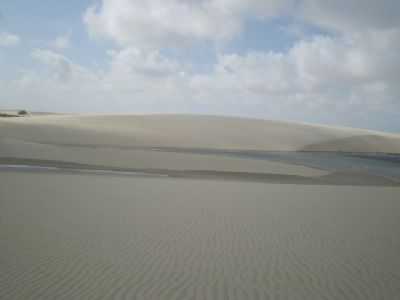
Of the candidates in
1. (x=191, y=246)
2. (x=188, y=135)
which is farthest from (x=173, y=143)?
(x=191, y=246)

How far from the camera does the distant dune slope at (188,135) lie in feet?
123

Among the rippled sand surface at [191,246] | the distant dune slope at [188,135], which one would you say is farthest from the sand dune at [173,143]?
the rippled sand surface at [191,246]

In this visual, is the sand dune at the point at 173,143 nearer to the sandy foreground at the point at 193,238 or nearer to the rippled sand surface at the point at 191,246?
the sandy foreground at the point at 193,238

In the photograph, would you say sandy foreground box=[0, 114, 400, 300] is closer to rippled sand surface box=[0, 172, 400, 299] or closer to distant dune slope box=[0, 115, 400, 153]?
rippled sand surface box=[0, 172, 400, 299]

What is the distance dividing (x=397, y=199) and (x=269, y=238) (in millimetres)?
8584

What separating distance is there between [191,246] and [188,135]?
136 ft

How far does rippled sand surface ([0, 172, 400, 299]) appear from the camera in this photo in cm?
462

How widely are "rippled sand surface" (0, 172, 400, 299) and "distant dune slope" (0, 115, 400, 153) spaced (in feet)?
85.2

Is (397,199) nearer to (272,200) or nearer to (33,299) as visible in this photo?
(272,200)

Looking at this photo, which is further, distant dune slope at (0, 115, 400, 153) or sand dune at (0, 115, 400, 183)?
distant dune slope at (0, 115, 400, 153)

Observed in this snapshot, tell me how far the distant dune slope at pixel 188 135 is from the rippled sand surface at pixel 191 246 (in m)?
26.0

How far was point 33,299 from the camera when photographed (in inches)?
162

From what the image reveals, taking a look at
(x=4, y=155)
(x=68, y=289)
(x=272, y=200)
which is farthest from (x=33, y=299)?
(x=4, y=155)

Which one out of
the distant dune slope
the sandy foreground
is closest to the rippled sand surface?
the sandy foreground
